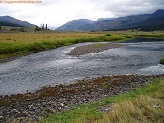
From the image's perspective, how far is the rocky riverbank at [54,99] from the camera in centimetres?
1720

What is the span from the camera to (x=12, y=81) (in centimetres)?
3222

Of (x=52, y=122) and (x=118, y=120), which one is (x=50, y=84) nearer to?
(x=52, y=122)

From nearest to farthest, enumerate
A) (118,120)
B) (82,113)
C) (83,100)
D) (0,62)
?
(118,120) < (82,113) < (83,100) < (0,62)

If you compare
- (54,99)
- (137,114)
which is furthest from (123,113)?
(54,99)

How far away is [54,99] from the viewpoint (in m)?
22.0

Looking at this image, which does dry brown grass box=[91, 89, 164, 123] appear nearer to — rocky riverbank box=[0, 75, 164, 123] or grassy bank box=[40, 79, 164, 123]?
grassy bank box=[40, 79, 164, 123]

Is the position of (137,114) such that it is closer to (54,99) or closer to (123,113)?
(123,113)

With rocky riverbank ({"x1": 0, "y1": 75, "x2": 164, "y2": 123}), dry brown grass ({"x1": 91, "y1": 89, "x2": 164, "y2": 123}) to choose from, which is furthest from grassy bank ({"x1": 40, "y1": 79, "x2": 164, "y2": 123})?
rocky riverbank ({"x1": 0, "y1": 75, "x2": 164, "y2": 123})

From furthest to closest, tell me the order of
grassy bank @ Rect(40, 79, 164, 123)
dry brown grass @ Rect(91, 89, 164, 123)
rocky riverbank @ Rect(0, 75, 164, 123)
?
rocky riverbank @ Rect(0, 75, 164, 123)
grassy bank @ Rect(40, 79, 164, 123)
dry brown grass @ Rect(91, 89, 164, 123)

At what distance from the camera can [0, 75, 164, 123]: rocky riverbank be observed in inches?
677

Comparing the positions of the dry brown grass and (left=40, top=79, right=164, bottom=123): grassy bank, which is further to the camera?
(left=40, top=79, right=164, bottom=123): grassy bank

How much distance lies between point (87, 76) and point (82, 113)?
19.6 m

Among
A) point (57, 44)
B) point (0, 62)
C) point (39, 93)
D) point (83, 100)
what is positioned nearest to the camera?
point (83, 100)

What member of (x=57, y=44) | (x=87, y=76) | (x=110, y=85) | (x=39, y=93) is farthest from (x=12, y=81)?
(x=57, y=44)
